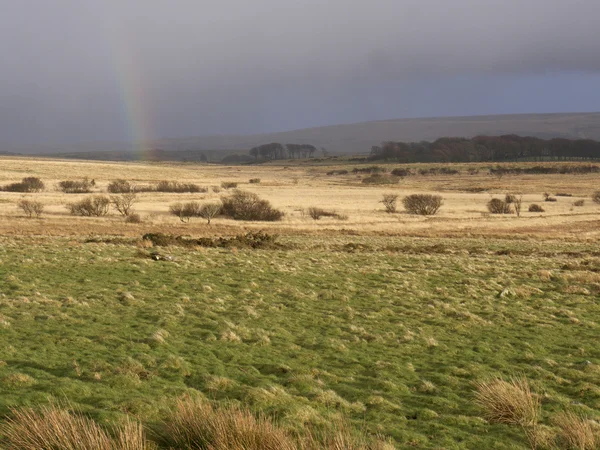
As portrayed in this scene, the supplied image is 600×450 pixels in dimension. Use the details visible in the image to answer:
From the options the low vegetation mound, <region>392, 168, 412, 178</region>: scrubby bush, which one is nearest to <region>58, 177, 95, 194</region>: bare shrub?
the low vegetation mound

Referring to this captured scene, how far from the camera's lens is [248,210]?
53625 millimetres

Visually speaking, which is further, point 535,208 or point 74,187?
point 74,187

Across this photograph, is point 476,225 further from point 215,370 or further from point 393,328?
point 215,370

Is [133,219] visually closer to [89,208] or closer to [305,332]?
[89,208]

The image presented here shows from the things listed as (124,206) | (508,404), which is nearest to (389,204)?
(124,206)

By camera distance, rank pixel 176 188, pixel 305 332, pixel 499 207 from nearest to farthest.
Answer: pixel 305 332 → pixel 499 207 → pixel 176 188

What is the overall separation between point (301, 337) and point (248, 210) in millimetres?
40561

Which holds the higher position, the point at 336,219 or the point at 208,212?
the point at 208,212

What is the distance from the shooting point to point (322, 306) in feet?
55.8

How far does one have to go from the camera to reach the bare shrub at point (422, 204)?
61.1m

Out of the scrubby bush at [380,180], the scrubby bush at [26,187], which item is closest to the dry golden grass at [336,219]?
the scrubby bush at [26,187]

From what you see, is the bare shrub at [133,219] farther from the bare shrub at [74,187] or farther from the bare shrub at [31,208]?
the bare shrub at [74,187]

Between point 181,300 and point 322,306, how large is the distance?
379cm

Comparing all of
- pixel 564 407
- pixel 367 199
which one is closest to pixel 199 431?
pixel 564 407
